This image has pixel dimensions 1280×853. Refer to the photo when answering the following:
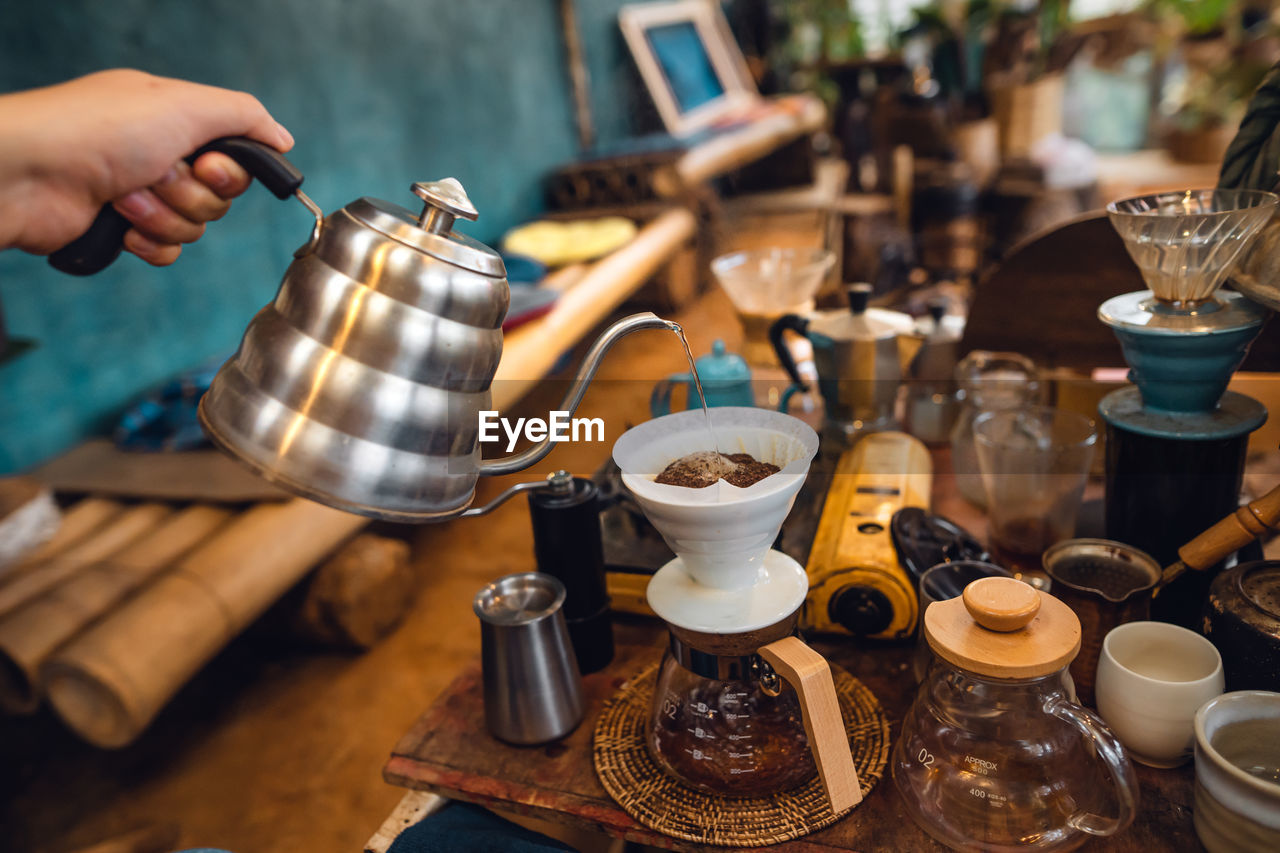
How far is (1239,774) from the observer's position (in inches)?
30.6

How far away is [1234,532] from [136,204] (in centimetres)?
142

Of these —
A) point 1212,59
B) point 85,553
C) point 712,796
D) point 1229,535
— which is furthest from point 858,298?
point 1212,59

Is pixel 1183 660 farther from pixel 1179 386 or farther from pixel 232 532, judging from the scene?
pixel 232 532

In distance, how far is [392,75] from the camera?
4180 millimetres

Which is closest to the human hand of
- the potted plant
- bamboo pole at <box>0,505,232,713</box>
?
bamboo pole at <box>0,505,232,713</box>

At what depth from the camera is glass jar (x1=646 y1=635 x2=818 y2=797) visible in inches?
38.8

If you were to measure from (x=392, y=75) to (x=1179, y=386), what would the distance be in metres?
4.04

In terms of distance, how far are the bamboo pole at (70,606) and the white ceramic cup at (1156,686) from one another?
2249mm

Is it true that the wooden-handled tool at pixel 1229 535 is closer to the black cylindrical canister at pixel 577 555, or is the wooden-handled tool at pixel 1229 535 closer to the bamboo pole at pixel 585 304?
the black cylindrical canister at pixel 577 555

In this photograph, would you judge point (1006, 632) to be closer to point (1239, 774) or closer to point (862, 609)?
point (1239, 774)

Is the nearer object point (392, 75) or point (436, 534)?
point (436, 534)

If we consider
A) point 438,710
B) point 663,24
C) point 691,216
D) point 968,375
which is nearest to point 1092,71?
point 663,24

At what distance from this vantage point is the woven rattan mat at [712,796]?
3.12 feet

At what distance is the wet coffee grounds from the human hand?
1.99ft
